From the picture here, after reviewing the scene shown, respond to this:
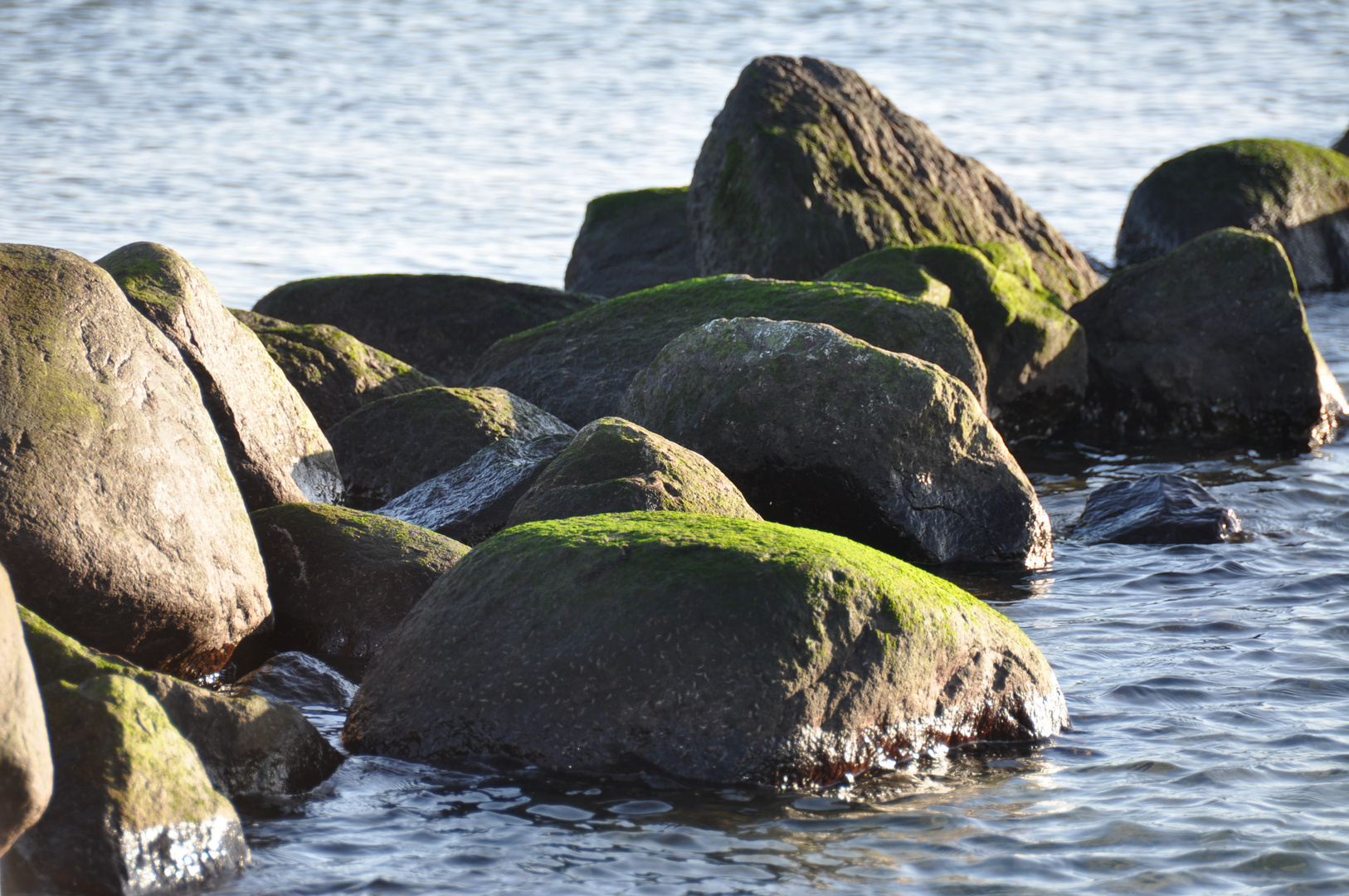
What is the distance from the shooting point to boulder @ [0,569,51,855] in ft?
11.6

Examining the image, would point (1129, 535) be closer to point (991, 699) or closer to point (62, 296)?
point (991, 699)

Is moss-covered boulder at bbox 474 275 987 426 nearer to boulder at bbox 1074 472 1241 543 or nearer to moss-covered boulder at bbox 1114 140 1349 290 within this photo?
boulder at bbox 1074 472 1241 543

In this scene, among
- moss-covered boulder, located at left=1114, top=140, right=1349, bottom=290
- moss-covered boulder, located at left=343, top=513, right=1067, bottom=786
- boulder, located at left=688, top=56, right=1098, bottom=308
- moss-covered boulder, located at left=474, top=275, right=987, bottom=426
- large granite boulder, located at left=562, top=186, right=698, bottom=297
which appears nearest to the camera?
moss-covered boulder, located at left=343, top=513, right=1067, bottom=786

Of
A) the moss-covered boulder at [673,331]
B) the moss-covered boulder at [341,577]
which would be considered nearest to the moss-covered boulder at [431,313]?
the moss-covered boulder at [673,331]

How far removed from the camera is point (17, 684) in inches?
141

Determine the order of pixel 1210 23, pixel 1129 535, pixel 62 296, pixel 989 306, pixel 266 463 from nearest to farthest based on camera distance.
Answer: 1. pixel 62 296
2. pixel 266 463
3. pixel 1129 535
4. pixel 989 306
5. pixel 1210 23

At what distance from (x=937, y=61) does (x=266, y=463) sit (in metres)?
30.8

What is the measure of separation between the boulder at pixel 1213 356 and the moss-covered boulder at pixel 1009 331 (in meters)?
0.47

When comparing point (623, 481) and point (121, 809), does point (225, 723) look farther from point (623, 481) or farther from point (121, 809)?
point (623, 481)

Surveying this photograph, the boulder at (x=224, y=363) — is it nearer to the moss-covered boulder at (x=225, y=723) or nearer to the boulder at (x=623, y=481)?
the boulder at (x=623, y=481)

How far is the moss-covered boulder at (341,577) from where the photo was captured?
6742 mm

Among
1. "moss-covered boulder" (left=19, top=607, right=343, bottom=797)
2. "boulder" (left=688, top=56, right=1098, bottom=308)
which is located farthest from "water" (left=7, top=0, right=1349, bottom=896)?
"boulder" (left=688, top=56, right=1098, bottom=308)

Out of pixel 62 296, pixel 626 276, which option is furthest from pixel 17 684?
pixel 626 276

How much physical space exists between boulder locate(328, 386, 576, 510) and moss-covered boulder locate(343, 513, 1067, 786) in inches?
137
